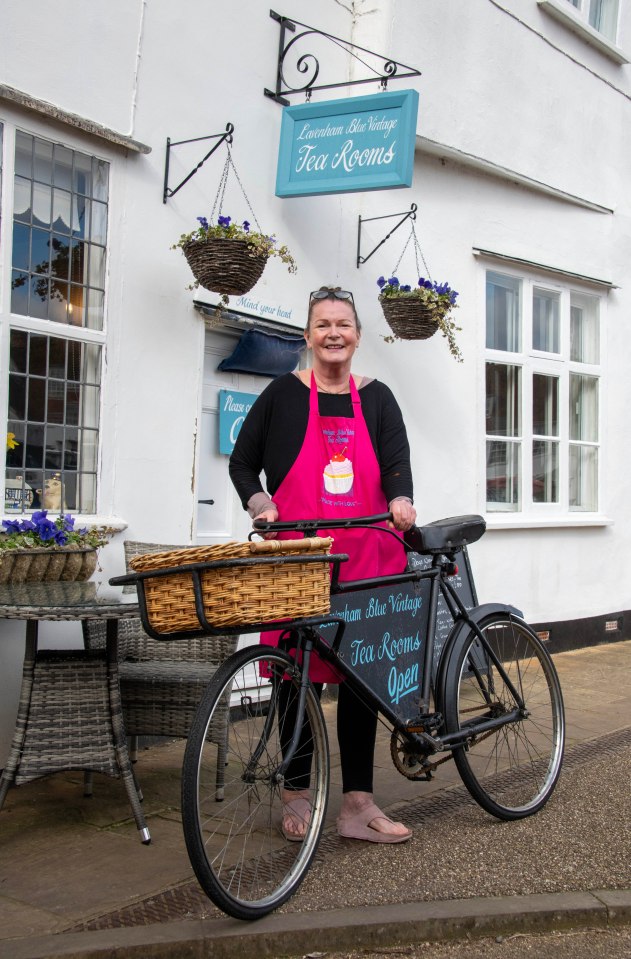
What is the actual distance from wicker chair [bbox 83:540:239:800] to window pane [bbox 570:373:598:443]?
216 inches

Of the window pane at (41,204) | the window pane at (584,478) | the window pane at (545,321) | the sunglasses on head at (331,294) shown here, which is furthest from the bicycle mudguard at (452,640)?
the window pane at (584,478)

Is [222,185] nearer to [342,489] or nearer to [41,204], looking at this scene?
[41,204]

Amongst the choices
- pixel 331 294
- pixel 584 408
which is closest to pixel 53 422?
pixel 331 294

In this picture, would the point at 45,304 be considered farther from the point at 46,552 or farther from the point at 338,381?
the point at 338,381

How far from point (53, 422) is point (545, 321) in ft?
17.2

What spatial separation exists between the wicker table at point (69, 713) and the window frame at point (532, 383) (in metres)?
4.72

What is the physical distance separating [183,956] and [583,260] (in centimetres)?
766

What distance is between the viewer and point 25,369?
5191 millimetres

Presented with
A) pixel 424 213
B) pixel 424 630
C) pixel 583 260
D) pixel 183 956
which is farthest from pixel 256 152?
pixel 183 956

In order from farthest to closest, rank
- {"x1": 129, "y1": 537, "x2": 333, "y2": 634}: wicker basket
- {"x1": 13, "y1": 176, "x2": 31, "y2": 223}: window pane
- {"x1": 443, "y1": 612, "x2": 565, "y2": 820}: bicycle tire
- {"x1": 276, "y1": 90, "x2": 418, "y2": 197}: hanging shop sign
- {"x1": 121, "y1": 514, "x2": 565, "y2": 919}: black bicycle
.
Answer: {"x1": 276, "y1": 90, "x2": 418, "y2": 197}: hanging shop sign < {"x1": 13, "y1": 176, "x2": 31, "y2": 223}: window pane < {"x1": 443, "y1": 612, "x2": 565, "y2": 820}: bicycle tire < {"x1": 121, "y1": 514, "x2": 565, "y2": 919}: black bicycle < {"x1": 129, "y1": 537, "x2": 333, "y2": 634}: wicker basket

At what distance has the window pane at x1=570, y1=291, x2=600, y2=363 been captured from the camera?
9594 millimetres

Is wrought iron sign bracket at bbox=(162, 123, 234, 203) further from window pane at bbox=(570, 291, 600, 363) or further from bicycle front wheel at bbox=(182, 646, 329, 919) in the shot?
window pane at bbox=(570, 291, 600, 363)

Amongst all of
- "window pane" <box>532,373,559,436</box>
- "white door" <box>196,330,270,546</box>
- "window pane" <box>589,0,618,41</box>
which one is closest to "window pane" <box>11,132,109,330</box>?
"white door" <box>196,330,270,546</box>

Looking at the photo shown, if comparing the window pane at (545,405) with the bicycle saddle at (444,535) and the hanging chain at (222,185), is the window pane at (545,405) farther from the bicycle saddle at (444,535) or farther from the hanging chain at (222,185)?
the bicycle saddle at (444,535)
